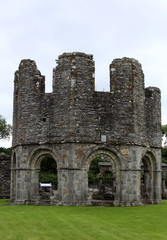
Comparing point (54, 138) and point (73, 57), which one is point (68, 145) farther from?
point (73, 57)

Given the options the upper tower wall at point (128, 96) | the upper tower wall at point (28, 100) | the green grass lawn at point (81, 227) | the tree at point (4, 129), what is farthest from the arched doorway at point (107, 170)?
the tree at point (4, 129)

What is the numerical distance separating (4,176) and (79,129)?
9.89 meters

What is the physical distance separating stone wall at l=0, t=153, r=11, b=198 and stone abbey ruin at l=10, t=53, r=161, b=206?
538cm

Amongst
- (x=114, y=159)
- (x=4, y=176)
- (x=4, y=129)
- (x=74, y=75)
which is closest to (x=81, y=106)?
(x=74, y=75)

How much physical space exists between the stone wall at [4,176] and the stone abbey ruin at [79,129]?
538cm

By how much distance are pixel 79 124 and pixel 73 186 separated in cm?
359

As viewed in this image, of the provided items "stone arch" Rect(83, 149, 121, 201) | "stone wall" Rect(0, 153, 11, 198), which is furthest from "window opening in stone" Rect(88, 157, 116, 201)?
"stone wall" Rect(0, 153, 11, 198)

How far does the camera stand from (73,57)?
22.2 metres

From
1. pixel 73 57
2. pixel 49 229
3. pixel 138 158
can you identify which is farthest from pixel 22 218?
pixel 73 57

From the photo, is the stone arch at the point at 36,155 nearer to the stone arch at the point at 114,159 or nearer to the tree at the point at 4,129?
the stone arch at the point at 114,159

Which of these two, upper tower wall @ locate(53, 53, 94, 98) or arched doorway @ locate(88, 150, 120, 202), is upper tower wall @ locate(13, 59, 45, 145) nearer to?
upper tower wall @ locate(53, 53, 94, 98)

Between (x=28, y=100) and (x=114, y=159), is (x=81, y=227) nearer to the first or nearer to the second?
(x=114, y=159)

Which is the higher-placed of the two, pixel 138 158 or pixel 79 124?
pixel 79 124

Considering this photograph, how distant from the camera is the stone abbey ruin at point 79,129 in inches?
837
